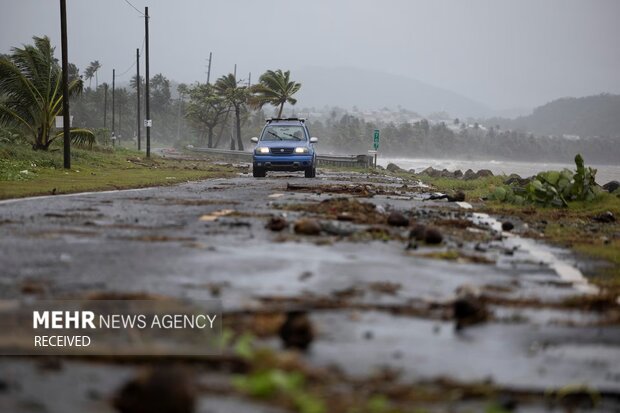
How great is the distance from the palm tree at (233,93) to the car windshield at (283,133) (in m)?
59.3

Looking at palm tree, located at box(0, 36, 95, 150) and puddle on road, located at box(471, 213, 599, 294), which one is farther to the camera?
palm tree, located at box(0, 36, 95, 150)

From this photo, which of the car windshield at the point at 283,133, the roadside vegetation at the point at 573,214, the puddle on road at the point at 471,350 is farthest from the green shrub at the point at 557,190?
the car windshield at the point at 283,133

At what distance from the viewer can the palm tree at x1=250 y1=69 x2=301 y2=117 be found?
77188mm

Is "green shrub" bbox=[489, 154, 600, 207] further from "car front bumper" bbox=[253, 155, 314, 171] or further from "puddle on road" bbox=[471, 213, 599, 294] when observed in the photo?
"car front bumper" bbox=[253, 155, 314, 171]

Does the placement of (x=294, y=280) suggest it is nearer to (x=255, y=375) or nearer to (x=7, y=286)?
(x=7, y=286)

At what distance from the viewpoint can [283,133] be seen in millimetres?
30562

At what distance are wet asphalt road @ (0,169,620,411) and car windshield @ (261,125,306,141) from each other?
66.4 feet

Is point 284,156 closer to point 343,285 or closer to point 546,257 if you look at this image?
point 546,257

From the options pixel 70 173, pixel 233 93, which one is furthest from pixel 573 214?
pixel 233 93

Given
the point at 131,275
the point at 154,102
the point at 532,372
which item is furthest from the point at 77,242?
the point at 154,102

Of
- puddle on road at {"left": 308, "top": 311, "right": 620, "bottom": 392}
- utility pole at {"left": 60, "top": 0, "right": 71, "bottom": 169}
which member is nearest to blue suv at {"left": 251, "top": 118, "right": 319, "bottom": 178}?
utility pole at {"left": 60, "top": 0, "right": 71, "bottom": 169}

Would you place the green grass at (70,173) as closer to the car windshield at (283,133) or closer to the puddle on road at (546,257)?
the car windshield at (283,133)

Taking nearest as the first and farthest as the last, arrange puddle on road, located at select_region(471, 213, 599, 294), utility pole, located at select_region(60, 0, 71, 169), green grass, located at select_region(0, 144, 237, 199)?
puddle on road, located at select_region(471, 213, 599, 294), green grass, located at select_region(0, 144, 237, 199), utility pole, located at select_region(60, 0, 71, 169)

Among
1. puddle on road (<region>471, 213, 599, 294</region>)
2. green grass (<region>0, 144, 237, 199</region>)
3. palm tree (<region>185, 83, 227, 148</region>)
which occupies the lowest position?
green grass (<region>0, 144, 237, 199</region>)
